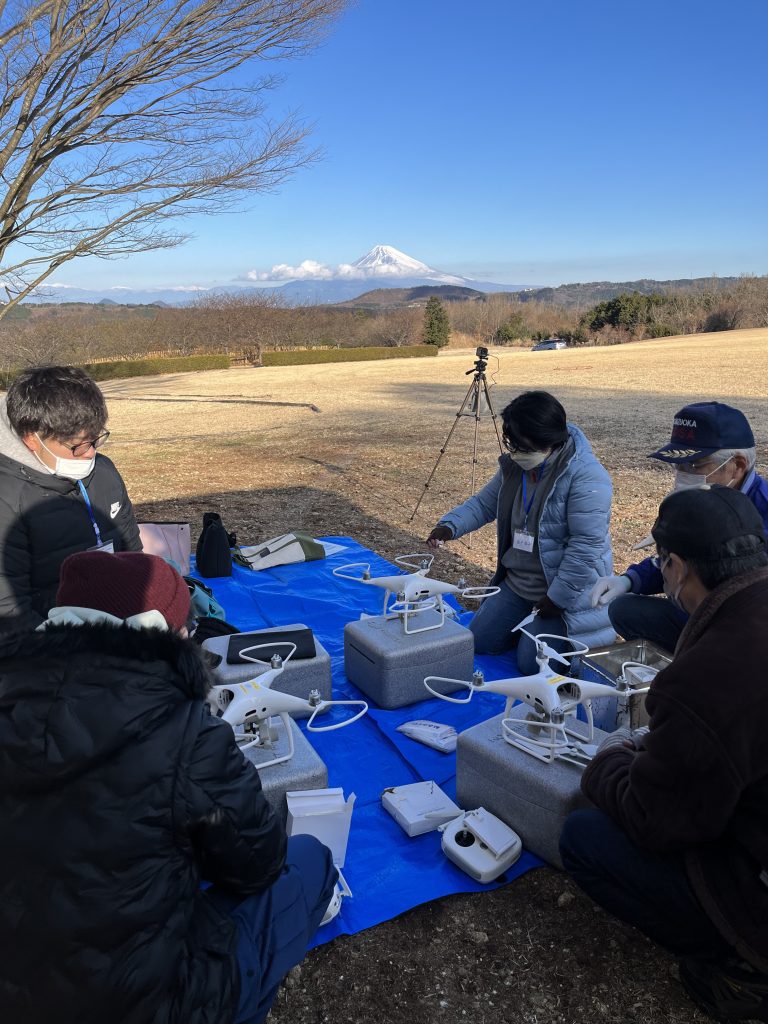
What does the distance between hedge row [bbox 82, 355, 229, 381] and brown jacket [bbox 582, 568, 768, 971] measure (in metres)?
27.1

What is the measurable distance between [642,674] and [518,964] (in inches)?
44.3

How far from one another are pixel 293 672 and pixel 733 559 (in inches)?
73.4

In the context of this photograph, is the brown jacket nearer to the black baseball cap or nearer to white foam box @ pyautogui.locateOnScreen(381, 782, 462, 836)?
the black baseball cap

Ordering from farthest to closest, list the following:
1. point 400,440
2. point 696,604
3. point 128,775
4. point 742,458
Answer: point 400,440 < point 742,458 < point 696,604 < point 128,775

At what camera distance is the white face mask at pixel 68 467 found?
256 centimetres

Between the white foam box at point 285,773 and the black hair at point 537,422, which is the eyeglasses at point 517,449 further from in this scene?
the white foam box at point 285,773

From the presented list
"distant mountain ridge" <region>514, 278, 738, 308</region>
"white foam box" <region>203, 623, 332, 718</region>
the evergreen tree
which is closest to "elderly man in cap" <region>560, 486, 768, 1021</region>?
"white foam box" <region>203, 623, 332, 718</region>

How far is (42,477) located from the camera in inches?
102

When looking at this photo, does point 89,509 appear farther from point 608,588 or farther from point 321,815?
point 608,588

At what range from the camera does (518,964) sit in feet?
5.98

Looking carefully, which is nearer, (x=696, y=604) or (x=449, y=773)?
(x=696, y=604)

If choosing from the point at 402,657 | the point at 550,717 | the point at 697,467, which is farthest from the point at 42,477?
the point at 697,467

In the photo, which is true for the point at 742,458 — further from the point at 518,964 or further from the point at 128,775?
the point at 128,775

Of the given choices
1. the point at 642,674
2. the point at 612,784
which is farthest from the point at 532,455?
the point at 612,784
